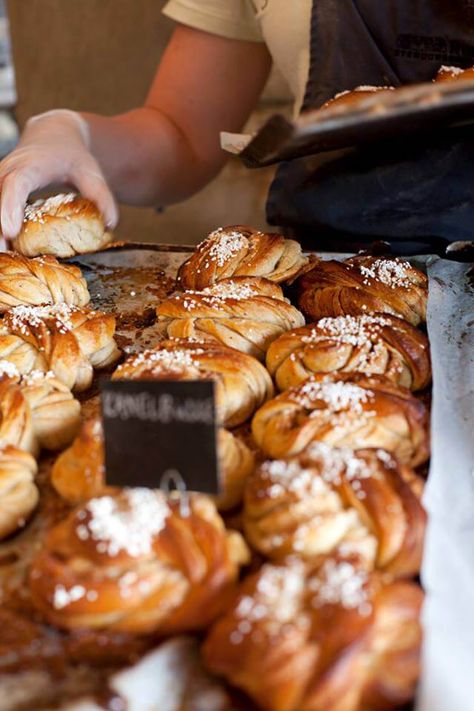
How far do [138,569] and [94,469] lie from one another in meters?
0.36

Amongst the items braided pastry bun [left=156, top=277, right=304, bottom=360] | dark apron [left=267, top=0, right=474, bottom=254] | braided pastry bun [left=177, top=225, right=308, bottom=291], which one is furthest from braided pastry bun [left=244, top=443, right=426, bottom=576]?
dark apron [left=267, top=0, right=474, bottom=254]

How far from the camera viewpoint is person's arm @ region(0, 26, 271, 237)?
3.79 meters

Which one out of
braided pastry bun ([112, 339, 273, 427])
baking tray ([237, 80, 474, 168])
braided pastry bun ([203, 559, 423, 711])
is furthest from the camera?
braided pastry bun ([112, 339, 273, 427])

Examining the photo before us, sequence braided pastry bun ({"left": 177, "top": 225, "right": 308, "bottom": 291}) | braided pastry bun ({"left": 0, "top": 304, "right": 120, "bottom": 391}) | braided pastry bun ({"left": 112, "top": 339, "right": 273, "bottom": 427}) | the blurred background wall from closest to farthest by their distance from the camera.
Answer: braided pastry bun ({"left": 112, "top": 339, "right": 273, "bottom": 427}), braided pastry bun ({"left": 0, "top": 304, "right": 120, "bottom": 391}), braided pastry bun ({"left": 177, "top": 225, "right": 308, "bottom": 291}), the blurred background wall

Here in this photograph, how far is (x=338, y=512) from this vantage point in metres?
1.49

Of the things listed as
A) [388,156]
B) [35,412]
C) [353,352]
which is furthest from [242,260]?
[35,412]

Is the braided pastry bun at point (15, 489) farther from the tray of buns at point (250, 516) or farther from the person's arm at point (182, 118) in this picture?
the person's arm at point (182, 118)

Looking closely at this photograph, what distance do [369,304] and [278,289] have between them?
0.31 meters

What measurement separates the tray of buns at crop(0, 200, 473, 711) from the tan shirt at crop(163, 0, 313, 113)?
1127mm

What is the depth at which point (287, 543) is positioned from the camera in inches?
57.2

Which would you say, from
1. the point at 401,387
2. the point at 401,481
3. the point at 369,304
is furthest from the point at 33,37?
the point at 401,481

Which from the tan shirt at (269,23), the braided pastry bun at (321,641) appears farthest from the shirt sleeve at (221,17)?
the braided pastry bun at (321,641)

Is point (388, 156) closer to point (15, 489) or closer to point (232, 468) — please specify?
point (232, 468)

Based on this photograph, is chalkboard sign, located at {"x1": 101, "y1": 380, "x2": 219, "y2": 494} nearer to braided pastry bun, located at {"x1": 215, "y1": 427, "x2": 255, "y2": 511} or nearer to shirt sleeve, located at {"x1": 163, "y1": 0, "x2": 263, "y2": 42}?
braided pastry bun, located at {"x1": 215, "y1": 427, "x2": 255, "y2": 511}
